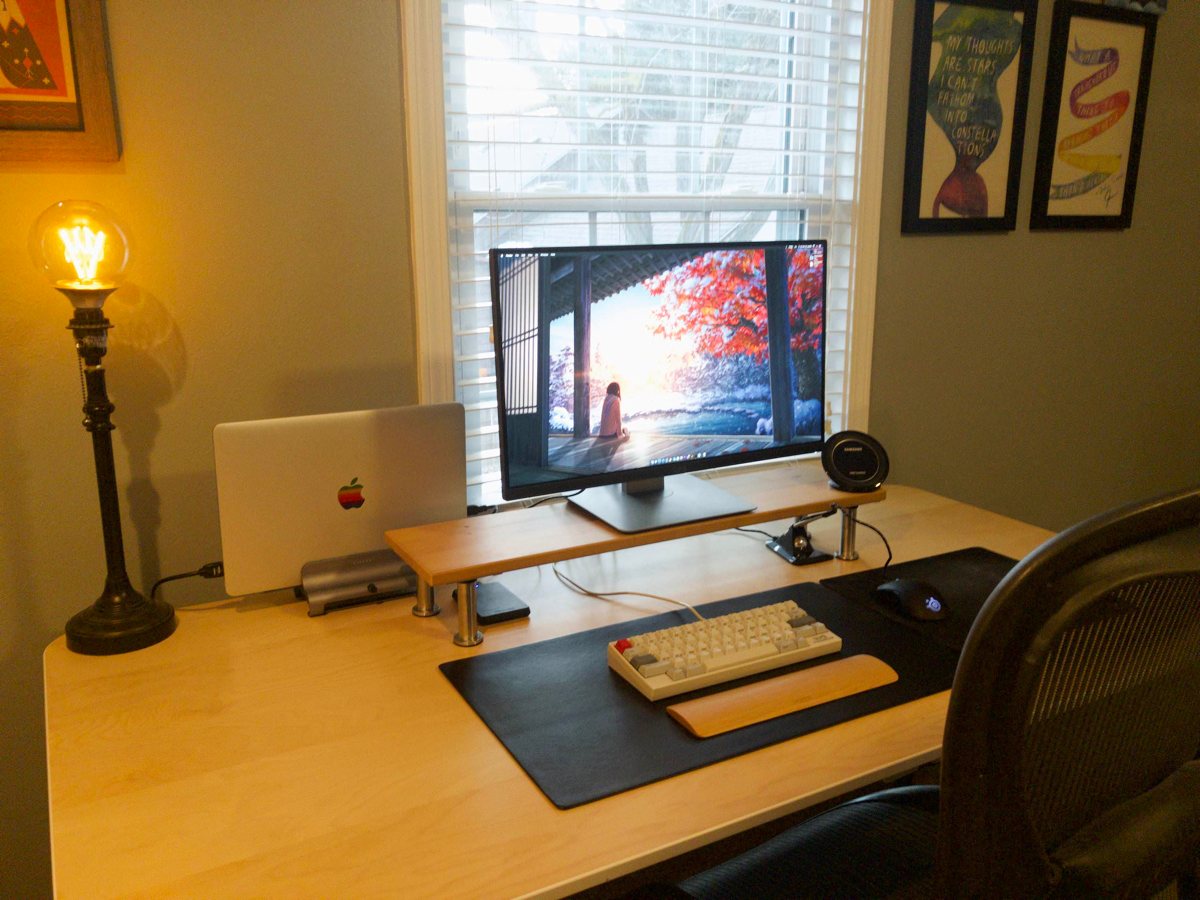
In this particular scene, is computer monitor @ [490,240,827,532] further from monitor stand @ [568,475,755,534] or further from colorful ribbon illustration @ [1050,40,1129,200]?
colorful ribbon illustration @ [1050,40,1129,200]

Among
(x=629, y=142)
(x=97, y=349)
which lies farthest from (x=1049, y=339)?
(x=97, y=349)

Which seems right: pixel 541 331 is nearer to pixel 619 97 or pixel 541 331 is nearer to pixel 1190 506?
pixel 619 97

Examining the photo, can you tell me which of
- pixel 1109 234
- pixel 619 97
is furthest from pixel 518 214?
pixel 1109 234

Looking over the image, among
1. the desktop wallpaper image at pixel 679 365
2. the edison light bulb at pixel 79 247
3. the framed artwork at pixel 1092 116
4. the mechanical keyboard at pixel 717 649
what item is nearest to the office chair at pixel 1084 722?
the mechanical keyboard at pixel 717 649

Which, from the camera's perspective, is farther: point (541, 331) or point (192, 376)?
point (192, 376)

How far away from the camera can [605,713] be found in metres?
1.18

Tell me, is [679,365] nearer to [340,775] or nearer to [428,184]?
[428,184]

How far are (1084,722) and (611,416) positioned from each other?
0.87m

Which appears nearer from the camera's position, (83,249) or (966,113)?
(83,249)

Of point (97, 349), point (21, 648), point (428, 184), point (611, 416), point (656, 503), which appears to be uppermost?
point (428, 184)

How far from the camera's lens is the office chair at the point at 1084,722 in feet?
2.15

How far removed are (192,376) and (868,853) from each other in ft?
4.05

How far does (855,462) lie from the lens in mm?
1699

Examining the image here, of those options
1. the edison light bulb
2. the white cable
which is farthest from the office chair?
the edison light bulb
